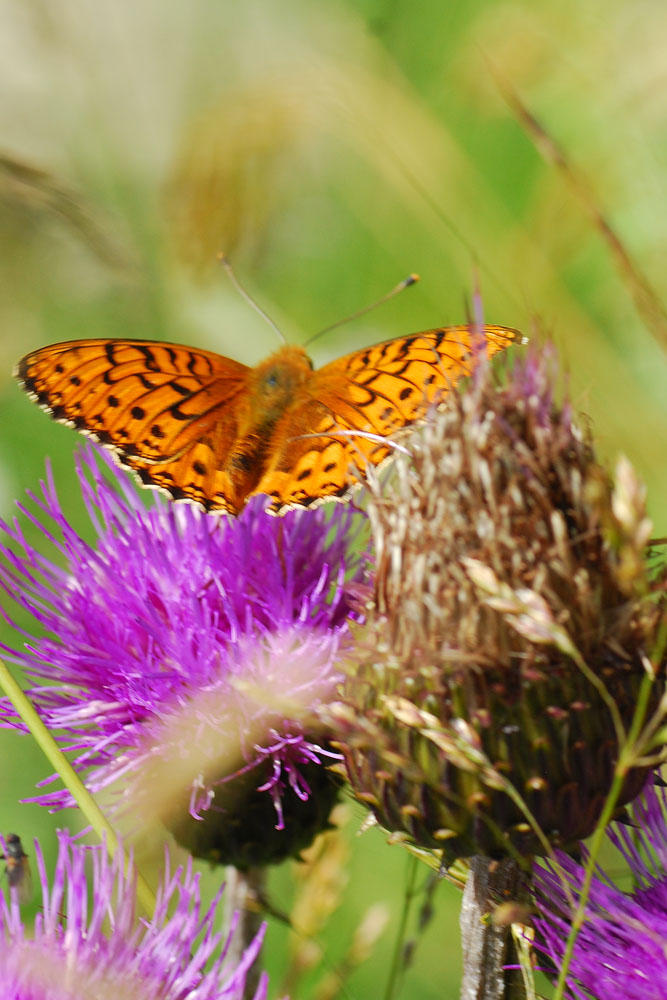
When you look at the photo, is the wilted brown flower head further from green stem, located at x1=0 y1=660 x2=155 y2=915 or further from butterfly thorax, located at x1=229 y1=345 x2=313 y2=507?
butterfly thorax, located at x1=229 y1=345 x2=313 y2=507

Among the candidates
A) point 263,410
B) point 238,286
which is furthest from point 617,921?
point 238,286

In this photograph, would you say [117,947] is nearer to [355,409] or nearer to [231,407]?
[355,409]

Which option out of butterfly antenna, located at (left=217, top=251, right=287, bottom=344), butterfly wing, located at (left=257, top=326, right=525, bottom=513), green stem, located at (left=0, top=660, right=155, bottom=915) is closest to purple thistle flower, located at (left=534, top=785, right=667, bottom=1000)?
green stem, located at (left=0, top=660, right=155, bottom=915)

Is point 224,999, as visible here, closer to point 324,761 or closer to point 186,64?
point 324,761

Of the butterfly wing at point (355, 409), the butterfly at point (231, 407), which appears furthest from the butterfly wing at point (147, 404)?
the butterfly wing at point (355, 409)

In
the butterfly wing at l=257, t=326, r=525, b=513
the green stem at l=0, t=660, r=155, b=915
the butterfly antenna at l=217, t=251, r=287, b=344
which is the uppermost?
the butterfly antenna at l=217, t=251, r=287, b=344

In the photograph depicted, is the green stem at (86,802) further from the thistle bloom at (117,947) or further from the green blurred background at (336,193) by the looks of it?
the green blurred background at (336,193)
